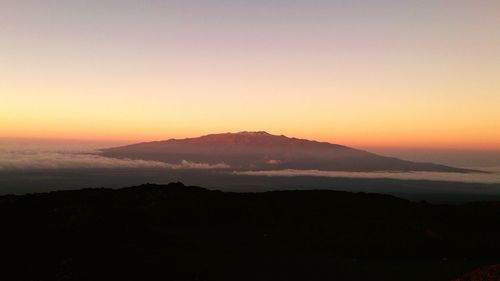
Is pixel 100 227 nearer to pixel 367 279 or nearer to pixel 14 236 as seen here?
pixel 14 236

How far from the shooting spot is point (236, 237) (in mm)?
25016

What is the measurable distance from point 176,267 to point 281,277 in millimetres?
4247

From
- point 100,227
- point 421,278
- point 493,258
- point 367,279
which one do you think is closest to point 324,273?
point 367,279

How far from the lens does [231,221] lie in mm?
29594

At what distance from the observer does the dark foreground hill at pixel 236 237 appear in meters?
19.1

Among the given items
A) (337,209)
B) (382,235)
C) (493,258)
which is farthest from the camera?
(337,209)

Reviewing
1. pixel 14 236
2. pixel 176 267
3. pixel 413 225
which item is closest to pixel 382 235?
pixel 413 225

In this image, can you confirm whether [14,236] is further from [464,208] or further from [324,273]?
[464,208]

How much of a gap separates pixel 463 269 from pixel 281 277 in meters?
8.16

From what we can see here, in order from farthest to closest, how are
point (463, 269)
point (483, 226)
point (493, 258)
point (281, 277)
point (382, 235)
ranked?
point (483, 226) → point (382, 235) → point (493, 258) → point (463, 269) → point (281, 277)

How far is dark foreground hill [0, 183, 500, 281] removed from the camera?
62.6 feet

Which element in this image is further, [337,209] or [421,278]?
[337,209]

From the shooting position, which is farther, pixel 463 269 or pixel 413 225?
pixel 413 225

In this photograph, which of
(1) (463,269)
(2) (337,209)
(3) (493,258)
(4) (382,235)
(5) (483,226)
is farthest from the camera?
(2) (337,209)
